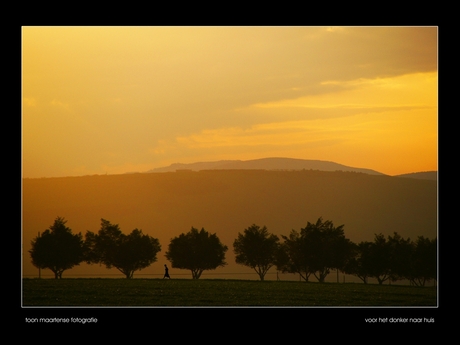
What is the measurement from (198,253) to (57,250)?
16105mm

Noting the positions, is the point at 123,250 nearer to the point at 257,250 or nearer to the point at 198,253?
the point at 198,253

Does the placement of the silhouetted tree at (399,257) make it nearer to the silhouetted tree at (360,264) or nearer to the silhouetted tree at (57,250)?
the silhouetted tree at (360,264)

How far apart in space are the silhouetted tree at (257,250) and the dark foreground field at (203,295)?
21.6m

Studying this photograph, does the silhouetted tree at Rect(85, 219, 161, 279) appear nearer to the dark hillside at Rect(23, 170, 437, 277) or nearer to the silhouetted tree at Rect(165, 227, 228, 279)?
the silhouetted tree at Rect(165, 227, 228, 279)

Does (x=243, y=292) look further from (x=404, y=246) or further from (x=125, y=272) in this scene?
(x=125, y=272)

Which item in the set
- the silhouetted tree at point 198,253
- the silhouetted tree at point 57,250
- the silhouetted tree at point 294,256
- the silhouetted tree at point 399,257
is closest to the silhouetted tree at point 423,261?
the silhouetted tree at point 399,257

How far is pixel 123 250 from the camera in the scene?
Result: 213 ft

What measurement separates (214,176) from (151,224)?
9336mm

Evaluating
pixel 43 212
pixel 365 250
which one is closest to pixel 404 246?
pixel 365 250

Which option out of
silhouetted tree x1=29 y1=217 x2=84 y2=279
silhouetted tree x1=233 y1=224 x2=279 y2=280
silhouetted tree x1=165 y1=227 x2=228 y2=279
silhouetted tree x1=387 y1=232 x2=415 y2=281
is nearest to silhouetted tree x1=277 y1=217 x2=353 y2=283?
silhouetted tree x1=233 y1=224 x2=279 y2=280

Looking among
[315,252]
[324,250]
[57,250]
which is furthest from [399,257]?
[57,250]

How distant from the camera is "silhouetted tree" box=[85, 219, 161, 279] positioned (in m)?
60.2

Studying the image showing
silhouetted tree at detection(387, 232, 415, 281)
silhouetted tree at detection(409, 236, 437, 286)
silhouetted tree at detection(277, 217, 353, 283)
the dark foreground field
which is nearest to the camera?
the dark foreground field

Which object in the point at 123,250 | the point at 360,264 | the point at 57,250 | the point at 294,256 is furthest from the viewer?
the point at 294,256
